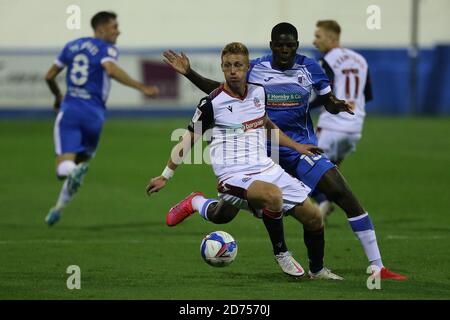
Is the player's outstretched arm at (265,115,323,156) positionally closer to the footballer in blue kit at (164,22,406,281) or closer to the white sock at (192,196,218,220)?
the footballer in blue kit at (164,22,406,281)

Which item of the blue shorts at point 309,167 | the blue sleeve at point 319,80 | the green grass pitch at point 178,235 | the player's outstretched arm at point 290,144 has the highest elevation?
the blue sleeve at point 319,80

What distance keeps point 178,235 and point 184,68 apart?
3481 millimetres

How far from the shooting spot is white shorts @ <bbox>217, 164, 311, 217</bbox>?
353 inches

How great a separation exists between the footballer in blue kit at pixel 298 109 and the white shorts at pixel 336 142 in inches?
152

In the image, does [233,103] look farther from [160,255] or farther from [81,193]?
[81,193]

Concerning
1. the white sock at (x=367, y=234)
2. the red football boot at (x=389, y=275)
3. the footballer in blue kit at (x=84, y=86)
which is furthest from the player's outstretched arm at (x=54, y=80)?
the red football boot at (x=389, y=275)

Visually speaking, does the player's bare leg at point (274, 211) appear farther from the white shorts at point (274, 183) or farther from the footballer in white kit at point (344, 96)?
the footballer in white kit at point (344, 96)

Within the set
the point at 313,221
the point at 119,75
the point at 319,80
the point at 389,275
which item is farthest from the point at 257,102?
the point at 119,75

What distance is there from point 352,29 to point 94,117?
24965 mm

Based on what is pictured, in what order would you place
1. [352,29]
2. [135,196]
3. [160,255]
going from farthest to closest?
[352,29] < [135,196] < [160,255]

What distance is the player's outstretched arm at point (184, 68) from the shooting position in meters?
9.67

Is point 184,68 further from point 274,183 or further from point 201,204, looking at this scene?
point 274,183

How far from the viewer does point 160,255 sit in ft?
35.9
